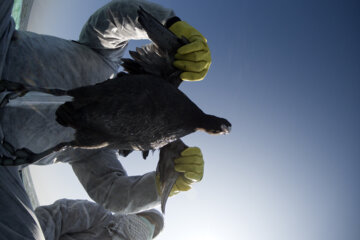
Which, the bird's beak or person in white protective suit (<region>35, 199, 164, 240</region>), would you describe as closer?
the bird's beak

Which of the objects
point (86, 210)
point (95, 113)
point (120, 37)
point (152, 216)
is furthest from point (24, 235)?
point (152, 216)

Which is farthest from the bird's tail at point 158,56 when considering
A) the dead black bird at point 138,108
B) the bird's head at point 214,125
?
the bird's head at point 214,125

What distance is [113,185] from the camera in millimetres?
1201

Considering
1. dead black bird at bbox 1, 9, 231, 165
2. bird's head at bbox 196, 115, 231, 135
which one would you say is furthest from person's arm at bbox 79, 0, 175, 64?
bird's head at bbox 196, 115, 231, 135

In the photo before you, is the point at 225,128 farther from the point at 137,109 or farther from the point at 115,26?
the point at 115,26

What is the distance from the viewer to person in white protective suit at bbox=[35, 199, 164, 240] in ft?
4.73

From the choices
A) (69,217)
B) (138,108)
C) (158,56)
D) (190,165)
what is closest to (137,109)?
(138,108)

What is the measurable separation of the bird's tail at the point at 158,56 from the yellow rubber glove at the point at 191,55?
1.0 inches

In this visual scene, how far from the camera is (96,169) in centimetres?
124

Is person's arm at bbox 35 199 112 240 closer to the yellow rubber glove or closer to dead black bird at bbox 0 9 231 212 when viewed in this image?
dead black bird at bbox 0 9 231 212

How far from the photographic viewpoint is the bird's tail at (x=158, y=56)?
78 cm

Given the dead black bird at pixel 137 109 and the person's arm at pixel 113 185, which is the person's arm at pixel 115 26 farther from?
the person's arm at pixel 113 185

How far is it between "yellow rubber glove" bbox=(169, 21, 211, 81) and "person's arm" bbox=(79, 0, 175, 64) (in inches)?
4.2

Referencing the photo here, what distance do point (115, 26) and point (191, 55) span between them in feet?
1.36
